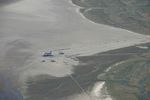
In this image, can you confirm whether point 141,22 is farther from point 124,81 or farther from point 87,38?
point 124,81

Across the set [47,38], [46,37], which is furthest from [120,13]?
[47,38]

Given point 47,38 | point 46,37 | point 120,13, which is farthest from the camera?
point 120,13

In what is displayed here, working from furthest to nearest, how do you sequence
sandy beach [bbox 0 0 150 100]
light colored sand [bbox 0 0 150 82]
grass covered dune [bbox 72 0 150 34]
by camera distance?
1. grass covered dune [bbox 72 0 150 34]
2. light colored sand [bbox 0 0 150 82]
3. sandy beach [bbox 0 0 150 100]

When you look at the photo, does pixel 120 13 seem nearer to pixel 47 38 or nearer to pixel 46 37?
pixel 46 37

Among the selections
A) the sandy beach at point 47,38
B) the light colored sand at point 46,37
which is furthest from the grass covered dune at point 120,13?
the light colored sand at point 46,37

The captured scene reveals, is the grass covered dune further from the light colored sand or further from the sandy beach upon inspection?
the light colored sand

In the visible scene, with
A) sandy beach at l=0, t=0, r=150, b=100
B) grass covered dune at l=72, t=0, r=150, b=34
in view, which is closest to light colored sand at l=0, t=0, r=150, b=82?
sandy beach at l=0, t=0, r=150, b=100

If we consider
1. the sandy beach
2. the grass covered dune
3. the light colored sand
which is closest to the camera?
the sandy beach

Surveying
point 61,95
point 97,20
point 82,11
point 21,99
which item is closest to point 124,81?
point 61,95
